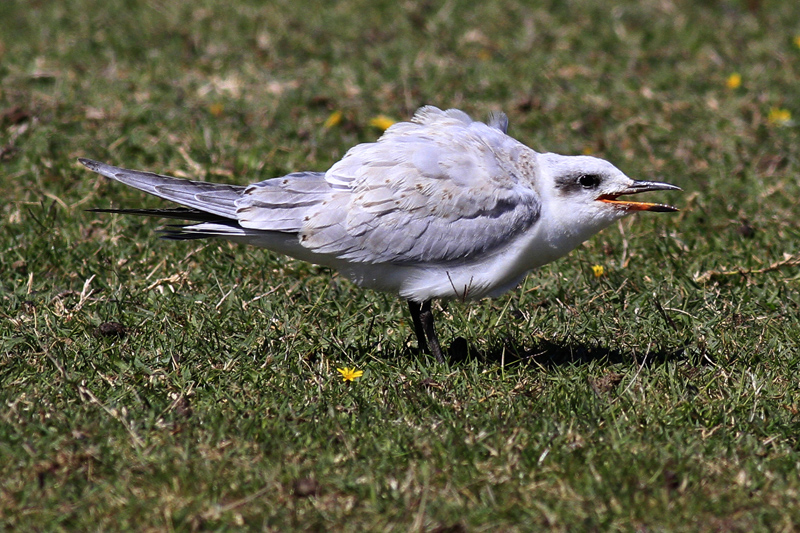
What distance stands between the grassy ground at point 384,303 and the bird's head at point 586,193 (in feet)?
2.03

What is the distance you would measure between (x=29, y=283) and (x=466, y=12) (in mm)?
5168

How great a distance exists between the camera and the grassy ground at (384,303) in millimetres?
3482

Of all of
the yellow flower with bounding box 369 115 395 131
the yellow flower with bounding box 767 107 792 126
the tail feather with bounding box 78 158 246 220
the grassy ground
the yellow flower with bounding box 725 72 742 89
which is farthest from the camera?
the yellow flower with bounding box 725 72 742 89

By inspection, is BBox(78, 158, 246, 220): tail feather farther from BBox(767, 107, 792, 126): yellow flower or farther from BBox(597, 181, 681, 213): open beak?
BBox(767, 107, 792, 126): yellow flower

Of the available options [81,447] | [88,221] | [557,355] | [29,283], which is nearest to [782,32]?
[557,355]

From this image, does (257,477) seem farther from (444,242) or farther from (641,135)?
(641,135)

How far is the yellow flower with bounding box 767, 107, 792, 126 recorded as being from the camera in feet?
24.1

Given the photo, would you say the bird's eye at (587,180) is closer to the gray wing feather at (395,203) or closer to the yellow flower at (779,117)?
the gray wing feather at (395,203)

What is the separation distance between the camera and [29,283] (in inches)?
201

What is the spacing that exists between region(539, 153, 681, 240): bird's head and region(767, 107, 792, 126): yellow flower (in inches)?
130

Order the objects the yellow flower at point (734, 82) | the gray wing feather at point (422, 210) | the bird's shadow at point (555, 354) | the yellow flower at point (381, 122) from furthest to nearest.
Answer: the yellow flower at point (734, 82) < the yellow flower at point (381, 122) < the bird's shadow at point (555, 354) < the gray wing feather at point (422, 210)

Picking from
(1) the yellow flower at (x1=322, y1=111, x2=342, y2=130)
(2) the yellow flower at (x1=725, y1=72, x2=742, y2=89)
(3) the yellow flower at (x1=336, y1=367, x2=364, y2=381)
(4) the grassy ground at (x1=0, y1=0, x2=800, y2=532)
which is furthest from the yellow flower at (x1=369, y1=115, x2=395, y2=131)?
(3) the yellow flower at (x1=336, y1=367, x2=364, y2=381)

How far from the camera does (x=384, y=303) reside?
5.23 m

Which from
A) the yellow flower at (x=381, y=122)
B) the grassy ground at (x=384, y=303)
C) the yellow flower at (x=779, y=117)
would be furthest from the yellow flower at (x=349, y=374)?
the yellow flower at (x=779, y=117)
